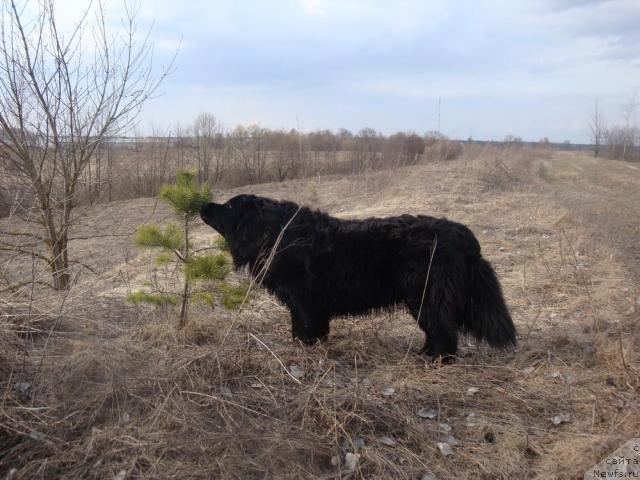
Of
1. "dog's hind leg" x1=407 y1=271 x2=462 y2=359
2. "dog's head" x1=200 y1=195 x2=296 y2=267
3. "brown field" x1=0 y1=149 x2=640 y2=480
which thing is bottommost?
"brown field" x1=0 y1=149 x2=640 y2=480

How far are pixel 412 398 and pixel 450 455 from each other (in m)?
0.66

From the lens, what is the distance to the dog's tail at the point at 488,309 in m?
4.38

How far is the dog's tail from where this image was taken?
4379mm

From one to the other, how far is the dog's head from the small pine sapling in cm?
15

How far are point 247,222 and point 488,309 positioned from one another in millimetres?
2432

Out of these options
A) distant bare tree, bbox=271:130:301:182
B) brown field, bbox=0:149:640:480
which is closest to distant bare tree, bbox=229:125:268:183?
distant bare tree, bbox=271:130:301:182

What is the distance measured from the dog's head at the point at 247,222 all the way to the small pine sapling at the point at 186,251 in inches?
5.8

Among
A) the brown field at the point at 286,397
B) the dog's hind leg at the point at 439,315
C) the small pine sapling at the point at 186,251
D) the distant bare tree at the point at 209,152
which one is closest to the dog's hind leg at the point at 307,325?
the brown field at the point at 286,397

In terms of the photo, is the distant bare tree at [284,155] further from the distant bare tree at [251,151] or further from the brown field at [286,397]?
the brown field at [286,397]

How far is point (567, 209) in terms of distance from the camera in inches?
528

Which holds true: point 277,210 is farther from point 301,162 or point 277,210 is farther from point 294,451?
point 301,162

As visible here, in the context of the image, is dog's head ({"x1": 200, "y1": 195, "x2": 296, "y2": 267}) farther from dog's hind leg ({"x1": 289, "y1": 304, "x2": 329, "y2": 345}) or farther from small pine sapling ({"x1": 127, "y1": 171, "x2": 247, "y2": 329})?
dog's hind leg ({"x1": 289, "y1": 304, "x2": 329, "y2": 345})

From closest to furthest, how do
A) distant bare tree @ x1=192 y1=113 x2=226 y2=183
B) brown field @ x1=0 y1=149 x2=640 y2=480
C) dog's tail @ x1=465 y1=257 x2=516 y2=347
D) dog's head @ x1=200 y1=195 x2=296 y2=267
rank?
brown field @ x1=0 y1=149 x2=640 y2=480 < dog's tail @ x1=465 y1=257 x2=516 y2=347 < dog's head @ x1=200 y1=195 x2=296 y2=267 < distant bare tree @ x1=192 y1=113 x2=226 y2=183

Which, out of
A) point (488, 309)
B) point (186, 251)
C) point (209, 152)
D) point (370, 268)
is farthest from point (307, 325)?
point (209, 152)
